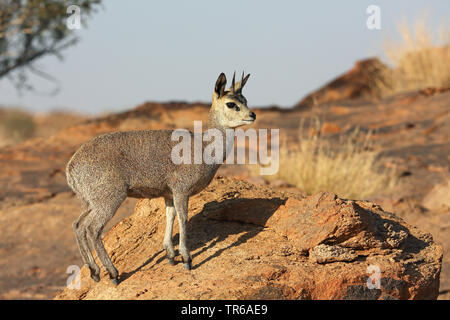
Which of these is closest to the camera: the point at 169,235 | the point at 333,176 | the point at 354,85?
the point at 169,235

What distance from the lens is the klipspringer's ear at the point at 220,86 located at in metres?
6.66

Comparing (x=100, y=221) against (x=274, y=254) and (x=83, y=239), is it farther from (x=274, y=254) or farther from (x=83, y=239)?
(x=274, y=254)

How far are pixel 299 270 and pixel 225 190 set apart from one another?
87.1 inches

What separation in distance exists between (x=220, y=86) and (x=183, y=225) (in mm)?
1478

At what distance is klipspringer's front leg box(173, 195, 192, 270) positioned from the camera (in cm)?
649

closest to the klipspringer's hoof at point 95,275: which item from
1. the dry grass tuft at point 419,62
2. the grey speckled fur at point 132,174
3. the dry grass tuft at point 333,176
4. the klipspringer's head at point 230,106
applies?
the grey speckled fur at point 132,174

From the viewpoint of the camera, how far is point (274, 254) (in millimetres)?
6676

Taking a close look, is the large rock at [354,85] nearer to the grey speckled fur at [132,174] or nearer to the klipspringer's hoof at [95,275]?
the grey speckled fur at [132,174]

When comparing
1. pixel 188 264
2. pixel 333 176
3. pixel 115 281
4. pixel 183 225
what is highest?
pixel 183 225

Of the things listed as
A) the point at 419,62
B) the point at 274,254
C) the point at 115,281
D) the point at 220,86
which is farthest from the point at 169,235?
the point at 419,62

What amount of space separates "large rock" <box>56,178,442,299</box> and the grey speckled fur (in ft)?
A: 1.05
